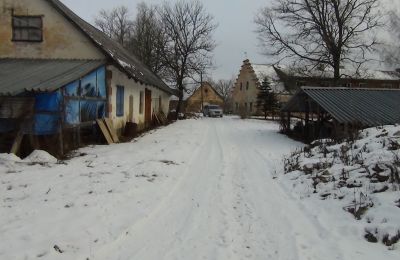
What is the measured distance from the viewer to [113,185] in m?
7.99

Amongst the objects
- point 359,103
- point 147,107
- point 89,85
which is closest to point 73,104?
point 89,85

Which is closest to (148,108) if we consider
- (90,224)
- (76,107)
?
(76,107)

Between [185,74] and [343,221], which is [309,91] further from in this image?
[185,74]

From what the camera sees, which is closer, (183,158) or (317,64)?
(183,158)

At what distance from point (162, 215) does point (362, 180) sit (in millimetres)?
3831

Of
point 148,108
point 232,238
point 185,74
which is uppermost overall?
point 185,74

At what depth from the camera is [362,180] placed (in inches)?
295

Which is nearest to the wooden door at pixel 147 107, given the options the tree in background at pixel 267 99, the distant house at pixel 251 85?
the tree in background at pixel 267 99

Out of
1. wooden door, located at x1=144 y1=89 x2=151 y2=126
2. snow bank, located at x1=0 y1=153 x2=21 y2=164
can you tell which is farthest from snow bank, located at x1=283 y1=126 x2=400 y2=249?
wooden door, located at x1=144 y1=89 x2=151 y2=126

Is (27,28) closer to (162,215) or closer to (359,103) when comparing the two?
(162,215)

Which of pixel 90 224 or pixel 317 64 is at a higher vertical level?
pixel 317 64

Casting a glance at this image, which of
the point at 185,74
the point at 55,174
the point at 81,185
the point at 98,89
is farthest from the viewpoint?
the point at 185,74

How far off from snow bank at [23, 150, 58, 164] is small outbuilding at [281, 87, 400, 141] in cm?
912

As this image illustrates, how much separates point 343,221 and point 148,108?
20.6m
